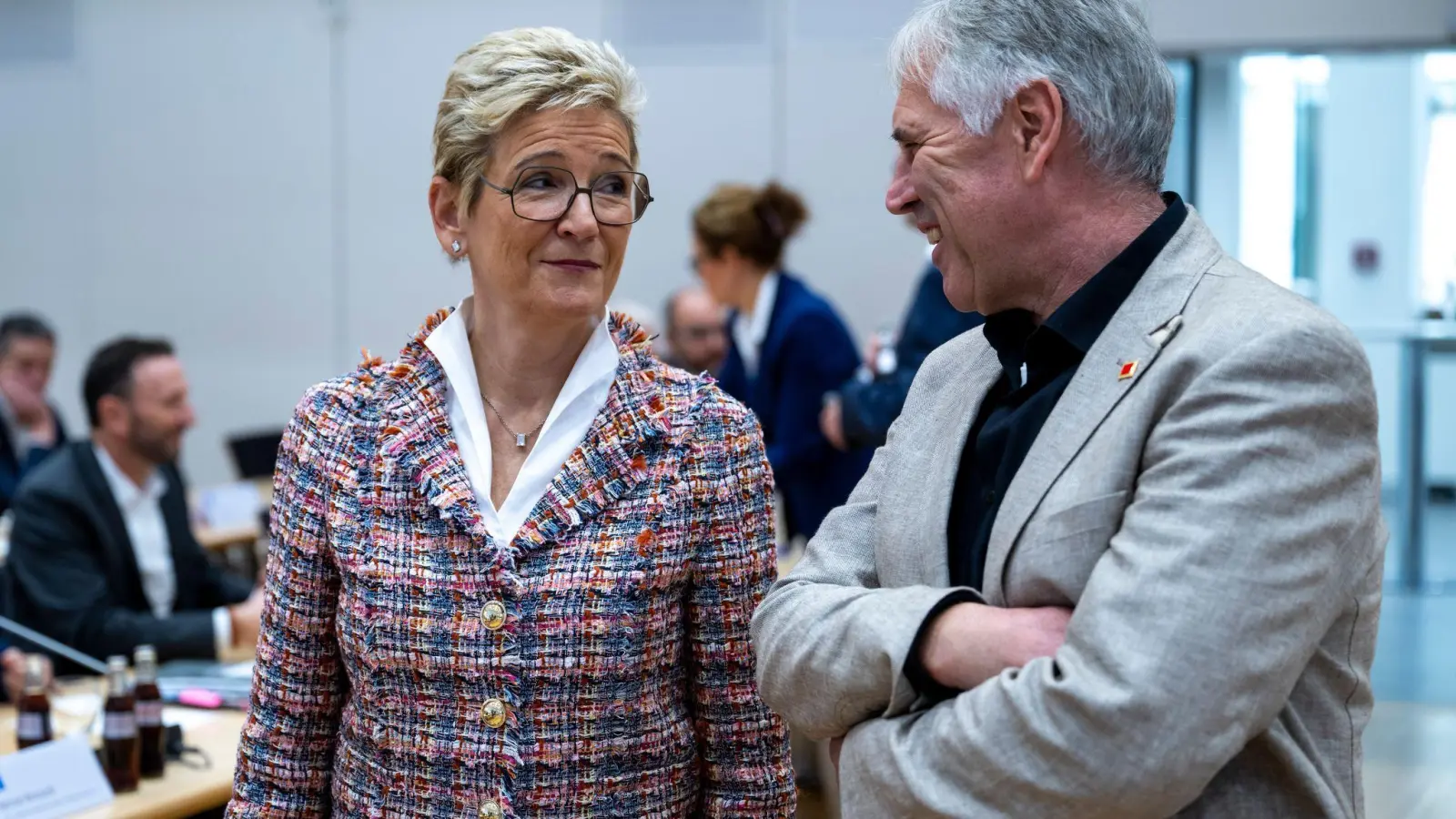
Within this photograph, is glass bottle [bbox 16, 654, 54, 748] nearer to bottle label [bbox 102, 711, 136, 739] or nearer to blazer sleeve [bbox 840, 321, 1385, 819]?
bottle label [bbox 102, 711, 136, 739]

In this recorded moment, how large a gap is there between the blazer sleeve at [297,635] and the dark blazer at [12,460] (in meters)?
5.55

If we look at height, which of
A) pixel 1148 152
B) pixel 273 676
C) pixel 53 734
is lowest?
pixel 53 734

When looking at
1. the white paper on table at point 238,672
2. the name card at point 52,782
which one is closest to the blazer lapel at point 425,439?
the name card at point 52,782

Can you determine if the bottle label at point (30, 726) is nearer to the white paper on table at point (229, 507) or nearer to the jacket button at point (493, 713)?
the jacket button at point (493, 713)

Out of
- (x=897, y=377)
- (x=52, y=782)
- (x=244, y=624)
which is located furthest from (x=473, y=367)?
(x=244, y=624)

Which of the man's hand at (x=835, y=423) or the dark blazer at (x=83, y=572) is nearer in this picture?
the dark blazer at (x=83, y=572)

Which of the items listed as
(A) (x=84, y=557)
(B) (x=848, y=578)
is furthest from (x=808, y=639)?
(A) (x=84, y=557)

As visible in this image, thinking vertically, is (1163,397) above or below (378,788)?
above

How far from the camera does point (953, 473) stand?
1415mm

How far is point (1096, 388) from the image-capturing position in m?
1.26

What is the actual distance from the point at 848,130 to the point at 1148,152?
589cm

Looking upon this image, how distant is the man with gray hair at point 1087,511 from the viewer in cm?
111

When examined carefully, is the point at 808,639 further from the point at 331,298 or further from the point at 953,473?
the point at 331,298

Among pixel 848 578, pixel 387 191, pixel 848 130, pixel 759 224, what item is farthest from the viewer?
pixel 387 191
